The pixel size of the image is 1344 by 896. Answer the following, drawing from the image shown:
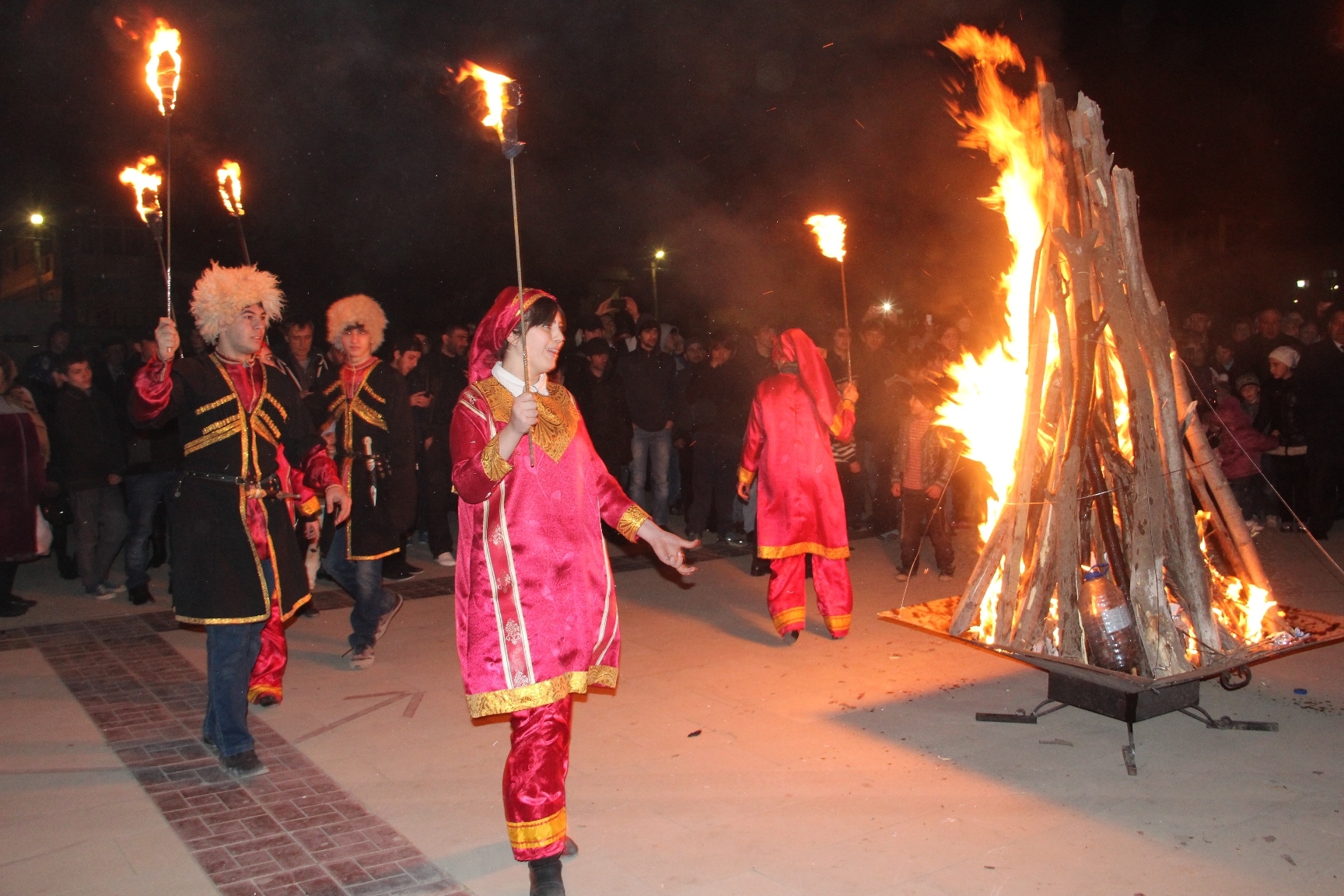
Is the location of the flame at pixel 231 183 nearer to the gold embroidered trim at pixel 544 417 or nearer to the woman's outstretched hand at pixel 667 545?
the gold embroidered trim at pixel 544 417

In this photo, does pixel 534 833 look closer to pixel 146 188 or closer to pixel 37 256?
pixel 146 188

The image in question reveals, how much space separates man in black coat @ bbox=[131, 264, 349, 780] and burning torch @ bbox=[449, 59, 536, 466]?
1567 mm

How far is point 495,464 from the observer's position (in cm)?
342

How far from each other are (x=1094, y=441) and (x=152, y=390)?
159 inches

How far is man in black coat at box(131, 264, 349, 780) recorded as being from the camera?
15.1 ft

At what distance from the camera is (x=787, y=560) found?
6.60m

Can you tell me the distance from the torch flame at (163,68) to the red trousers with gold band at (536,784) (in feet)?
11.0

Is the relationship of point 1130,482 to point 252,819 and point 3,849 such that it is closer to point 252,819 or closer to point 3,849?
point 252,819

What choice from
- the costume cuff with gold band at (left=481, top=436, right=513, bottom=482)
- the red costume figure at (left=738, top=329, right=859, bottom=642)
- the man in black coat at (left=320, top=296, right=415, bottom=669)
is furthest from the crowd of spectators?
the costume cuff with gold band at (left=481, top=436, right=513, bottom=482)

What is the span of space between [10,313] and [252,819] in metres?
31.7

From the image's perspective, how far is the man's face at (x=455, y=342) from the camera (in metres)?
9.60

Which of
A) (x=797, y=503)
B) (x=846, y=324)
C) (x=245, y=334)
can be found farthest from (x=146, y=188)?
(x=846, y=324)

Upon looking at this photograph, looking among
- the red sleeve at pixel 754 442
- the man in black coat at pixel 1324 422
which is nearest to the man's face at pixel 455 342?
the red sleeve at pixel 754 442

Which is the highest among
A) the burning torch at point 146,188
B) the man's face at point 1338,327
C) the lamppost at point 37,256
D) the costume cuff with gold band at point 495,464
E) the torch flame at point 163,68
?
the lamppost at point 37,256
